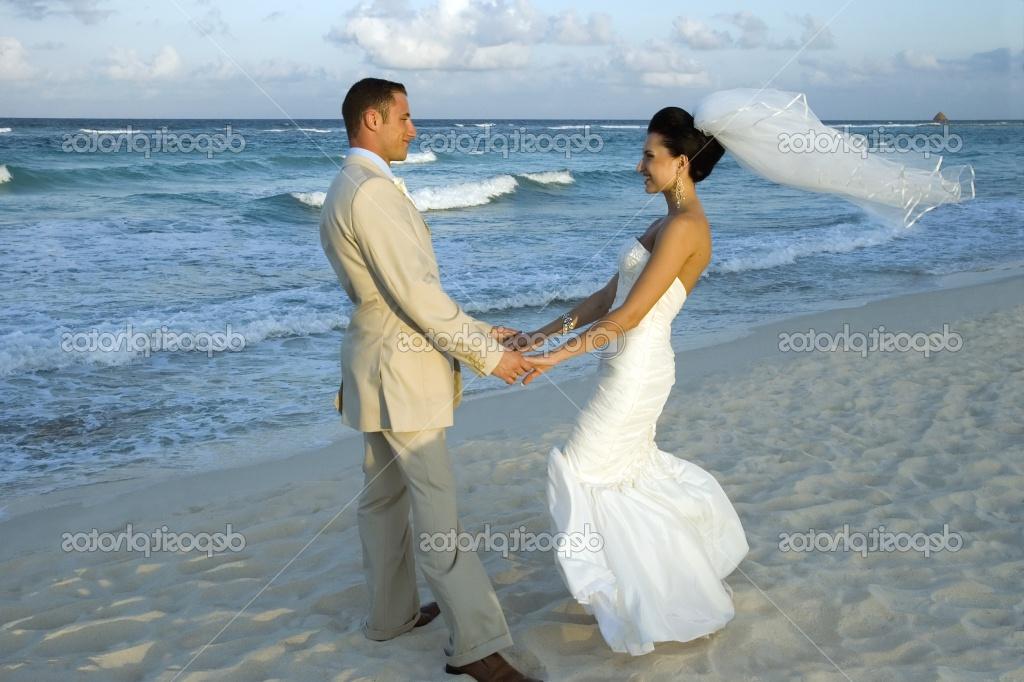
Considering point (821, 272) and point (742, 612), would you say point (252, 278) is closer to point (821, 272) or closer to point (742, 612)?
point (821, 272)

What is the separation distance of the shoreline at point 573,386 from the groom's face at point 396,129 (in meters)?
3.22

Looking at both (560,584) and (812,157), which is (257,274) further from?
(812,157)

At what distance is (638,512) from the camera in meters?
3.68

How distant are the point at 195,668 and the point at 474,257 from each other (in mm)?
12571

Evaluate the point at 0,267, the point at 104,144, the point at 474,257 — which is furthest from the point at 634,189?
the point at 104,144

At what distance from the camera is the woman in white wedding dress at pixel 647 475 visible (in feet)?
11.6

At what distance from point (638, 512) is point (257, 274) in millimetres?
11309

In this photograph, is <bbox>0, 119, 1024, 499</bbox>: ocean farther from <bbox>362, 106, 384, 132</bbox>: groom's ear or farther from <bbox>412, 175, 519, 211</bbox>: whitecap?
<bbox>362, 106, 384, 132</bbox>: groom's ear

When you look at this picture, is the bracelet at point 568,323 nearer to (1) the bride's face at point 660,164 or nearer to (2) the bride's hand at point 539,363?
(2) the bride's hand at point 539,363

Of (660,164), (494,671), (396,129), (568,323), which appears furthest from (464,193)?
(494,671)

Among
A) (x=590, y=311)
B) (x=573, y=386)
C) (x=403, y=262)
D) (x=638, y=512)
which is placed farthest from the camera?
(x=573, y=386)

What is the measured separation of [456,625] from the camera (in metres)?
3.53

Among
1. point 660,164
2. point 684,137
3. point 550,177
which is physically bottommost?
point 550,177

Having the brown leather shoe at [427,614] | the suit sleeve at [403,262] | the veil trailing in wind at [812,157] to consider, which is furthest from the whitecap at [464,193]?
the suit sleeve at [403,262]
